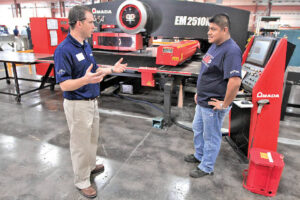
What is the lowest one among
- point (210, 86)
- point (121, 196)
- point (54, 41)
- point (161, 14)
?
point (121, 196)

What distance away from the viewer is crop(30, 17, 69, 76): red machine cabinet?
4.75m

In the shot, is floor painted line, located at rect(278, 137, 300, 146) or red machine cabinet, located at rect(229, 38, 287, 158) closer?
red machine cabinet, located at rect(229, 38, 287, 158)

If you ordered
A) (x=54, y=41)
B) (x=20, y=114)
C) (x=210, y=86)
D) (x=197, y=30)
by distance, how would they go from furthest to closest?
(x=54, y=41) < (x=20, y=114) < (x=197, y=30) < (x=210, y=86)

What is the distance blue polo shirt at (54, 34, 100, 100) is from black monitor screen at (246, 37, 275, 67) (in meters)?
1.60

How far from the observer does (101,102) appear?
4.07 meters

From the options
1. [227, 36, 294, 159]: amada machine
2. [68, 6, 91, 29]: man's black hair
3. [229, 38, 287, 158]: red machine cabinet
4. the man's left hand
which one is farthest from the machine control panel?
[68, 6, 91, 29]: man's black hair

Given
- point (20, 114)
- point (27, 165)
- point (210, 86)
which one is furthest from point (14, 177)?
point (210, 86)

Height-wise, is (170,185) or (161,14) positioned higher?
(161,14)

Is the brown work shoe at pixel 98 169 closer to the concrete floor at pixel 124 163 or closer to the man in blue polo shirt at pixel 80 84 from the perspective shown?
the concrete floor at pixel 124 163

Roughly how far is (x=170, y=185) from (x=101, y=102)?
8.30 feet

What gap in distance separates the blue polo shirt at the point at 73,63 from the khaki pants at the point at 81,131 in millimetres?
63

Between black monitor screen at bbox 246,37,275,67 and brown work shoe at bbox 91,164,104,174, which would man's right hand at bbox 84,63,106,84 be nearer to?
brown work shoe at bbox 91,164,104,174

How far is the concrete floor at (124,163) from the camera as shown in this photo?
184 cm

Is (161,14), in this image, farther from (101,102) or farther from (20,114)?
(20,114)
